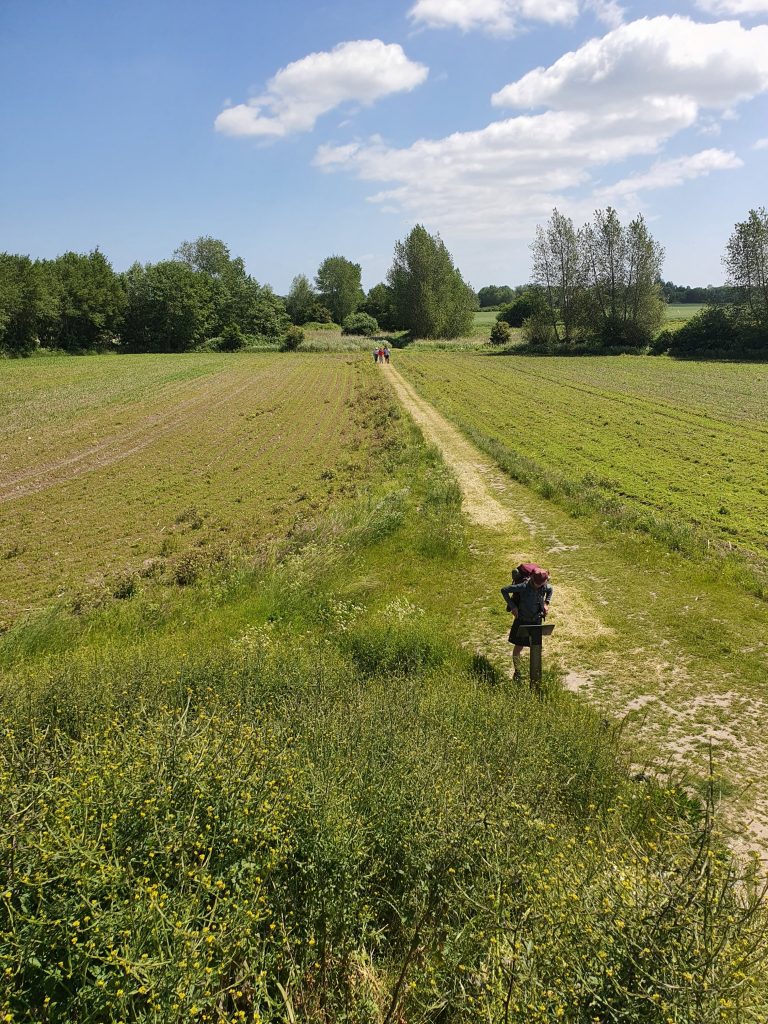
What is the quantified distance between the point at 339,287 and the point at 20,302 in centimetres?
6832

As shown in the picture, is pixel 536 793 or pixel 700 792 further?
pixel 700 792

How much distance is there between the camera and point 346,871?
13.3 ft

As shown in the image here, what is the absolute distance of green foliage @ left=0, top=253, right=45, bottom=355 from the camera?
2616 inches

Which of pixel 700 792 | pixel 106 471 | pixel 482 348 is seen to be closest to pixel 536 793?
pixel 700 792

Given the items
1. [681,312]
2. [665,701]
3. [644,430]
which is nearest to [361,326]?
[681,312]

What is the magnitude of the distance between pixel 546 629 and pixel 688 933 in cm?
495

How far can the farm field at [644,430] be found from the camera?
16.2m

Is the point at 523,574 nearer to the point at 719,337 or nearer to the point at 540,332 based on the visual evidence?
the point at 719,337

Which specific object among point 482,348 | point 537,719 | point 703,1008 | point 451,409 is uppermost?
point 482,348

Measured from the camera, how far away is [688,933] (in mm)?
3230

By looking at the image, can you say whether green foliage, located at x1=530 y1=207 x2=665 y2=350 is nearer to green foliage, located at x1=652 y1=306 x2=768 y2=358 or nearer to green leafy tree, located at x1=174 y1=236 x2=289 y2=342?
green foliage, located at x1=652 y1=306 x2=768 y2=358

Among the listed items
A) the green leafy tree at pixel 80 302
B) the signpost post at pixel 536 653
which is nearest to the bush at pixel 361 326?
the green leafy tree at pixel 80 302

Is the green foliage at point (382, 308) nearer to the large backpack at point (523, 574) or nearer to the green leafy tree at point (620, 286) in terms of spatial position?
the green leafy tree at point (620, 286)

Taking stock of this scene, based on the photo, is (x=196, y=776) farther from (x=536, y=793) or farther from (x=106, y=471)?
(x=106, y=471)
